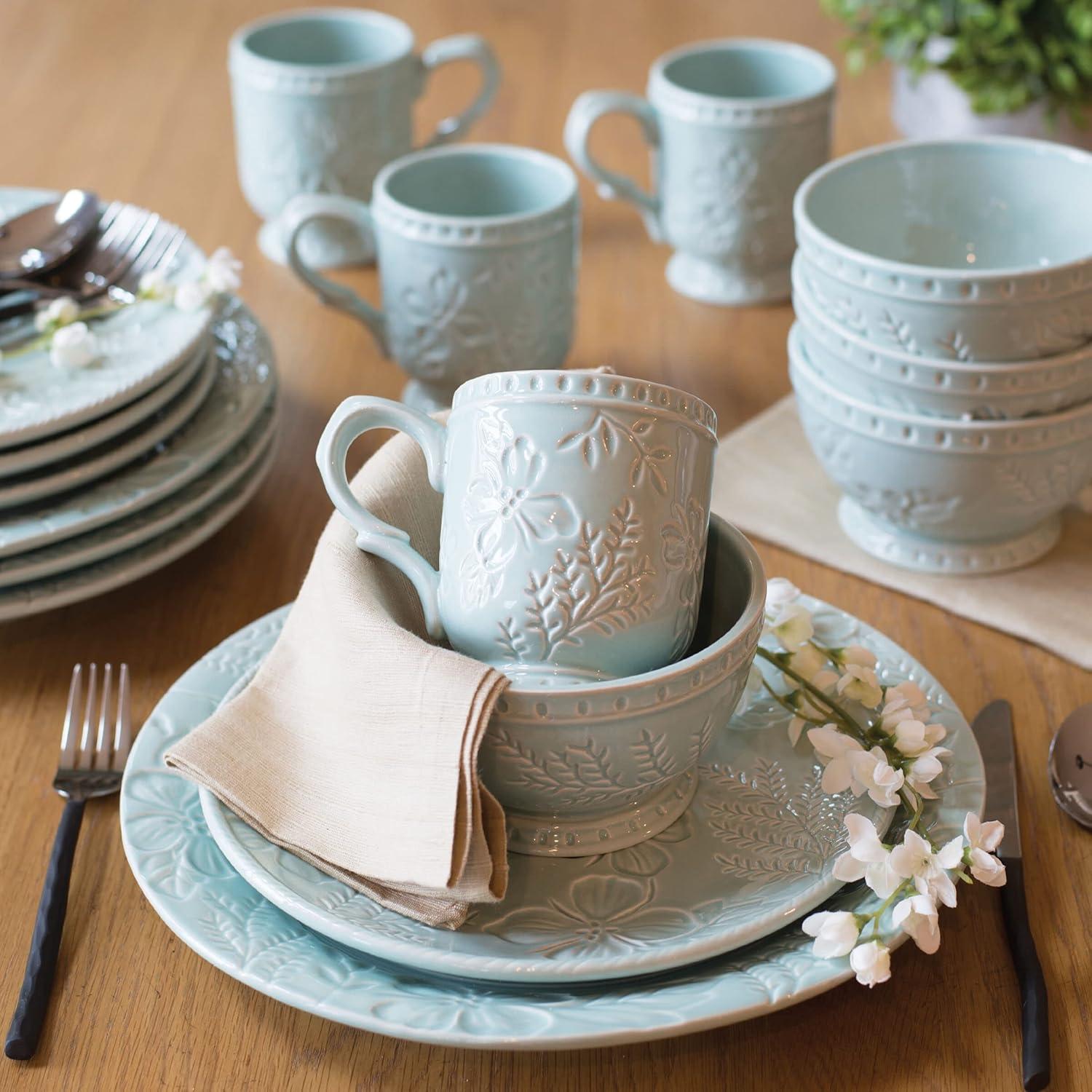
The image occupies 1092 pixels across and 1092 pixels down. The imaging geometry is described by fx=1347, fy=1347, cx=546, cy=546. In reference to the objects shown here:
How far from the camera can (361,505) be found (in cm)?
54

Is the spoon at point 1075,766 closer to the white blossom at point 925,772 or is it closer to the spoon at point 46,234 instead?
the white blossom at point 925,772

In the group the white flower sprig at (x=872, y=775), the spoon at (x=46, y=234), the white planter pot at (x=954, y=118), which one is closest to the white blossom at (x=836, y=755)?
the white flower sprig at (x=872, y=775)

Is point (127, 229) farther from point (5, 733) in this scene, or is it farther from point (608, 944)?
point (608, 944)

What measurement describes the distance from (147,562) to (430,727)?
28 centimetres

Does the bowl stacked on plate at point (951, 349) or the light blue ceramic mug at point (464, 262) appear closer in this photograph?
the bowl stacked on plate at point (951, 349)

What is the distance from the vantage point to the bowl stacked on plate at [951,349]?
0.66 metres

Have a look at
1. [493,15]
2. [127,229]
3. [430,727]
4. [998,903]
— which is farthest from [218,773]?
[493,15]

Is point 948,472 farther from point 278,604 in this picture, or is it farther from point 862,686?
point 278,604

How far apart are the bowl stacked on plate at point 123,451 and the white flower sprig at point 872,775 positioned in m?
0.31

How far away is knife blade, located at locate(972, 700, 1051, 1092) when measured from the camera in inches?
18.0

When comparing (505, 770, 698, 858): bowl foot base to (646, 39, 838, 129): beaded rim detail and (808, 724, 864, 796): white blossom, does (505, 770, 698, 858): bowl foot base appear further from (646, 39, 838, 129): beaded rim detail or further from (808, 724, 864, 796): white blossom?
(646, 39, 838, 129): beaded rim detail

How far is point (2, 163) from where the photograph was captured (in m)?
1.25

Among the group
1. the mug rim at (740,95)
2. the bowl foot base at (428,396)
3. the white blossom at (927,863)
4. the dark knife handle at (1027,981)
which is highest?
the mug rim at (740,95)

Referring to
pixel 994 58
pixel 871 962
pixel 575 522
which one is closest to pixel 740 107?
pixel 994 58
